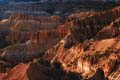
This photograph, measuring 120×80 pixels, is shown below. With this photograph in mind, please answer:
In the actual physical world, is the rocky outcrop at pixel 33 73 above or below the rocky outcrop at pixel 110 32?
above

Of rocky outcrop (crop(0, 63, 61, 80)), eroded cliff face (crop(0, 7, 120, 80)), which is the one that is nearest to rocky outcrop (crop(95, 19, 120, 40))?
Result: eroded cliff face (crop(0, 7, 120, 80))

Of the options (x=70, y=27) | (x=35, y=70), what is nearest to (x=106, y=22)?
(x=70, y=27)

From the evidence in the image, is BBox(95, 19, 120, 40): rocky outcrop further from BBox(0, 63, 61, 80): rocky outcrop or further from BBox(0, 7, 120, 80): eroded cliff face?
BBox(0, 63, 61, 80): rocky outcrop

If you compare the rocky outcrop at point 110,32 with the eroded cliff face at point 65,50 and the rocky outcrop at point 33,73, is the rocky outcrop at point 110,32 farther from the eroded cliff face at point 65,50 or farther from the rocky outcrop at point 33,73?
the rocky outcrop at point 33,73

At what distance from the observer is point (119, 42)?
48.6 meters

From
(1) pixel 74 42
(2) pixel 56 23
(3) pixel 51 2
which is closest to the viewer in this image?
(1) pixel 74 42

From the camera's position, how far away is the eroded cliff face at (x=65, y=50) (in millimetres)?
40750

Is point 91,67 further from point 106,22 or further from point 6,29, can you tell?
point 6,29

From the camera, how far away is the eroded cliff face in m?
40.8

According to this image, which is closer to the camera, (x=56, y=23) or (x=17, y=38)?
(x=17, y=38)

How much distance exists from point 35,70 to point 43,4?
66085mm

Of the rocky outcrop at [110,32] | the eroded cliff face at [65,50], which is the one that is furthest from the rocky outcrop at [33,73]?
the rocky outcrop at [110,32]

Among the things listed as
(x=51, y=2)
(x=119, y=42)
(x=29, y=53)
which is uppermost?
(x=119, y=42)

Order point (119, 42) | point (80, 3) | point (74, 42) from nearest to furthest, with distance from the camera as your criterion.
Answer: point (119, 42)
point (74, 42)
point (80, 3)
